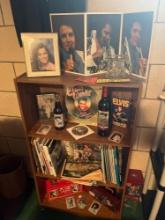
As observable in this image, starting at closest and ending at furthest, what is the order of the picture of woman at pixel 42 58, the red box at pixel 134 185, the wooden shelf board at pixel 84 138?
the picture of woman at pixel 42 58 → the wooden shelf board at pixel 84 138 → the red box at pixel 134 185

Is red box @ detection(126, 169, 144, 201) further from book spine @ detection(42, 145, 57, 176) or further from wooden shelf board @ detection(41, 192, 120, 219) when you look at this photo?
book spine @ detection(42, 145, 57, 176)

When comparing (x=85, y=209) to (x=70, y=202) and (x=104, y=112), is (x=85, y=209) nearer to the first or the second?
(x=70, y=202)

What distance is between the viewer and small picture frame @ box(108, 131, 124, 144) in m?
1.12

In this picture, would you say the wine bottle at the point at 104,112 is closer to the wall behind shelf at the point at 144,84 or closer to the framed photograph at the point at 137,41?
the framed photograph at the point at 137,41

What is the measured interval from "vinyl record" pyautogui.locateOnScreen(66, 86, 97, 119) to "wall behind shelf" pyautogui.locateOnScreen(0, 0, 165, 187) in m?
0.33

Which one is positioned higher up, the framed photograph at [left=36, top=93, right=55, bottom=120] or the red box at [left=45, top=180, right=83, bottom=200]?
the framed photograph at [left=36, top=93, right=55, bottom=120]

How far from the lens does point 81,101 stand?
119 cm

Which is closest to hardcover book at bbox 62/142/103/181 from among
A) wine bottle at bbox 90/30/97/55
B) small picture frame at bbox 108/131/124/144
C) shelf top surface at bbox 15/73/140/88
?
small picture frame at bbox 108/131/124/144

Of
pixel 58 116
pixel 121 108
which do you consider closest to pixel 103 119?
pixel 121 108

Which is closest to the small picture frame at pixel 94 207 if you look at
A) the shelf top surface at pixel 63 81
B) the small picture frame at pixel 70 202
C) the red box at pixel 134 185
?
the small picture frame at pixel 70 202

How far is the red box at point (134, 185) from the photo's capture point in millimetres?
1400

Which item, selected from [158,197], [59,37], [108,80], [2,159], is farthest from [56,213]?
[59,37]

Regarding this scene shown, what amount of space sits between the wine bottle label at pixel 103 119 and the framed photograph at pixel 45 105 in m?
0.34

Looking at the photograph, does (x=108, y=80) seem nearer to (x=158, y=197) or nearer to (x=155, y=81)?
(x=155, y=81)
